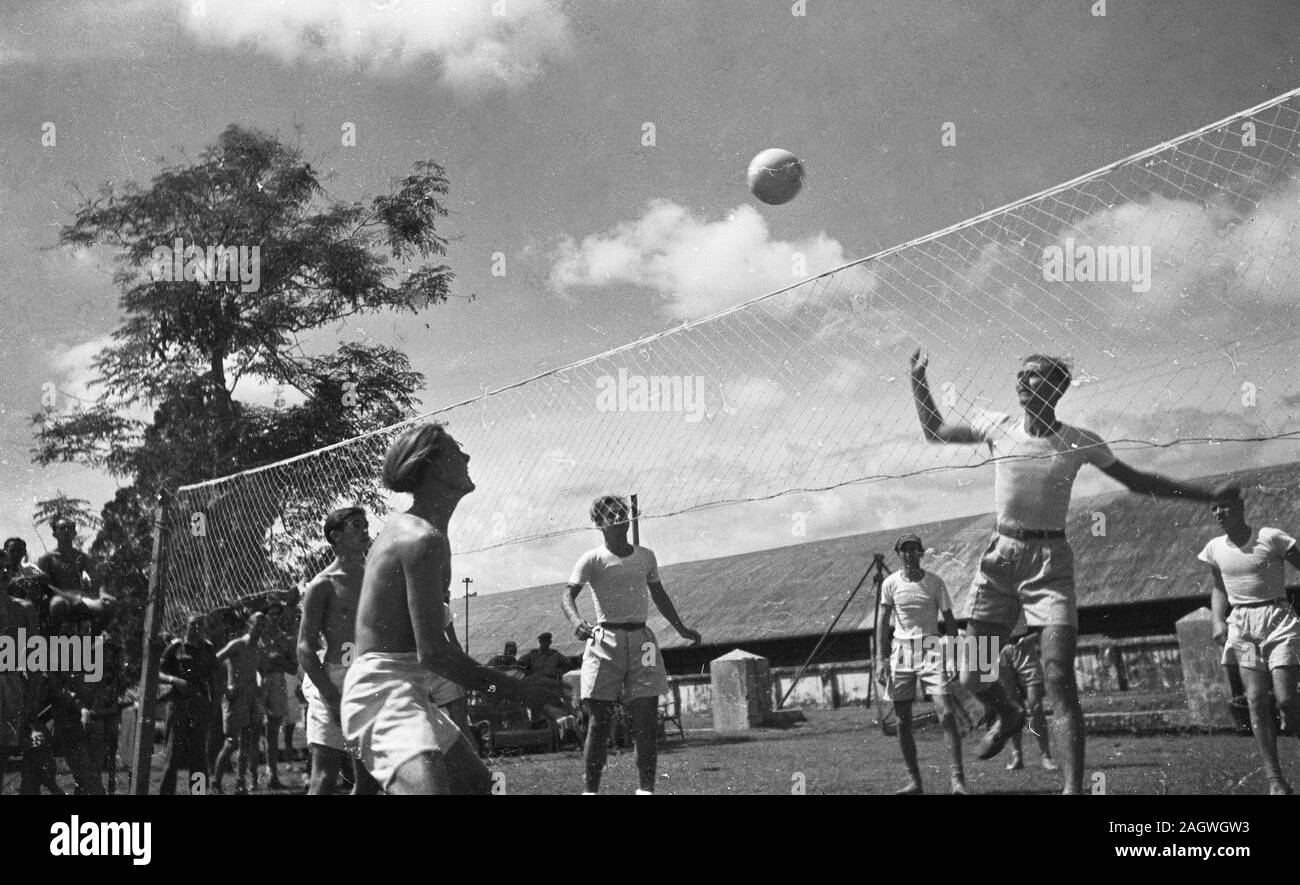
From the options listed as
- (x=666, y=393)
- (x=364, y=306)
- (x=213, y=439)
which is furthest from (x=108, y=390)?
(x=666, y=393)

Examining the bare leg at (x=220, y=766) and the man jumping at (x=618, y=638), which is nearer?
the man jumping at (x=618, y=638)

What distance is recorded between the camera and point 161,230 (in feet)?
52.3

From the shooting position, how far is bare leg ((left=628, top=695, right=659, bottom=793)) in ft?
19.1

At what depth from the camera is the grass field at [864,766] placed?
620cm

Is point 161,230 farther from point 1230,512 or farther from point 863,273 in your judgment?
point 1230,512

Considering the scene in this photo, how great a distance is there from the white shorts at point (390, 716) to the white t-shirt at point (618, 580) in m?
2.87

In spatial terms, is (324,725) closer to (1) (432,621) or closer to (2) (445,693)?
(2) (445,693)

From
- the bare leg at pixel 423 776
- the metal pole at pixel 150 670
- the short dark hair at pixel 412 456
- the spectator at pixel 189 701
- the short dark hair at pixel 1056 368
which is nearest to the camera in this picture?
the bare leg at pixel 423 776

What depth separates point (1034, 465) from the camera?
5461 mm

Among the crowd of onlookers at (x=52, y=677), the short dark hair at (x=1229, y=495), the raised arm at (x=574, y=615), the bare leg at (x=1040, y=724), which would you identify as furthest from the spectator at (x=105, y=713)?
the short dark hair at (x=1229, y=495)

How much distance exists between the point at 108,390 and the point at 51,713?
8920 mm

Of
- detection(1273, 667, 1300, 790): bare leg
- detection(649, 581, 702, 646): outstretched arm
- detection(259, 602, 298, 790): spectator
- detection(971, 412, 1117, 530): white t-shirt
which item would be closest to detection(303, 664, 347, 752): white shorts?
detection(649, 581, 702, 646): outstretched arm

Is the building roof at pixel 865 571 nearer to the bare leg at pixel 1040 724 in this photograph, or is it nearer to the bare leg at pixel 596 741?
the bare leg at pixel 1040 724

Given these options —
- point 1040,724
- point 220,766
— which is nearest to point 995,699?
point 1040,724
